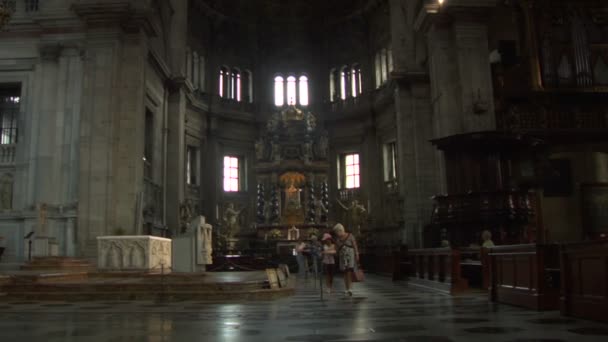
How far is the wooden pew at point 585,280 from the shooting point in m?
6.35

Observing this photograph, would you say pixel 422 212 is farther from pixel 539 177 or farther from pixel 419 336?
pixel 419 336

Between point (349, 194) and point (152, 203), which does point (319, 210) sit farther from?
point (152, 203)

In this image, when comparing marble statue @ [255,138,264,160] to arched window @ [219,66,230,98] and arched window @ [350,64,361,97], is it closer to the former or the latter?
arched window @ [219,66,230,98]

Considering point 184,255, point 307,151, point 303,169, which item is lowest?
point 184,255

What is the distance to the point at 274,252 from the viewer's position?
94.8 feet

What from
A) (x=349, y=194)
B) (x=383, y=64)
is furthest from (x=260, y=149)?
(x=383, y=64)

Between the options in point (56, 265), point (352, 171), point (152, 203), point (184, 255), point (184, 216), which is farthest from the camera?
point (352, 171)

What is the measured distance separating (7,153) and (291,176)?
49.0 feet

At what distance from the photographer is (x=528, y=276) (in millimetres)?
8320

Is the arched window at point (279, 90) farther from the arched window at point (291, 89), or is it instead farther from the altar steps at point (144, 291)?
the altar steps at point (144, 291)

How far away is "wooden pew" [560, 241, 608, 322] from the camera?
6352mm

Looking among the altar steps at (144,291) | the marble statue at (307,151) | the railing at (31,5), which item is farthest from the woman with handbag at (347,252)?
the marble statue at (307,151)

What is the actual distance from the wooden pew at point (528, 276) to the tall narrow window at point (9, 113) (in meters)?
19.8

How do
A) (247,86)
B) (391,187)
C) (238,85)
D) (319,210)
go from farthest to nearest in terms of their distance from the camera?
1. (247,86)
2. (238,85)
3. (319,210)
4. (391,187)
